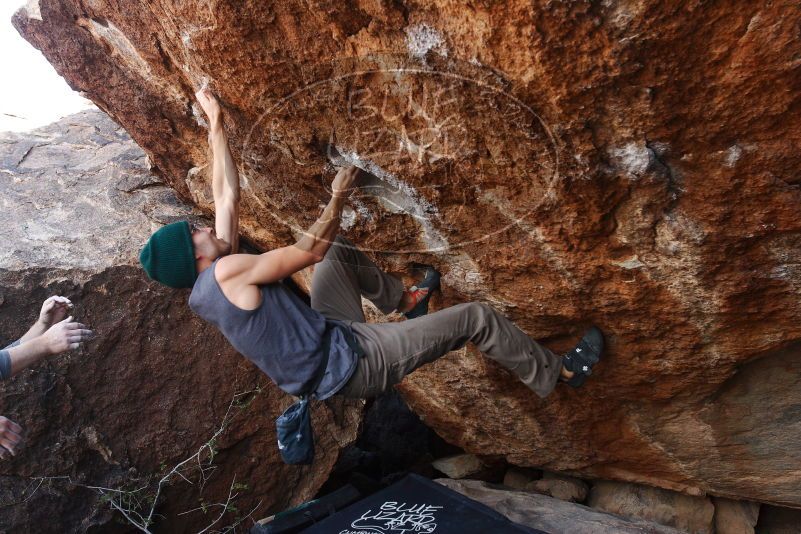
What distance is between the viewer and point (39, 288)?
3.97 meters

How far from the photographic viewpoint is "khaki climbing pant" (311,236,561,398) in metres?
2.83

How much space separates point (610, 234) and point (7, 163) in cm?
482

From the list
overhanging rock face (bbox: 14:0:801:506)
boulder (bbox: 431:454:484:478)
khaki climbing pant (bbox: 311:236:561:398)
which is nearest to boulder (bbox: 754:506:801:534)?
overhanging rock face (bbox: 14:0:801:506)

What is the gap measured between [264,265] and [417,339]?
752 mm

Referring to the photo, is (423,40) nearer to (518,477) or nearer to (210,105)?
(210,105)

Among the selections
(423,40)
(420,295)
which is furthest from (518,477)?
(423,40)

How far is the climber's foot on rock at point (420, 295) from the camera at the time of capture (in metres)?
3.49

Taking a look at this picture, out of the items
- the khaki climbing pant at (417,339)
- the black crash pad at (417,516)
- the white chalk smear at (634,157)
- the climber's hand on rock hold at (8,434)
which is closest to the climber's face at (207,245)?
the khaki climbing pant at (417,339)

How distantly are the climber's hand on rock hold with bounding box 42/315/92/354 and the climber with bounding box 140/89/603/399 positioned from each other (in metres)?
0.62

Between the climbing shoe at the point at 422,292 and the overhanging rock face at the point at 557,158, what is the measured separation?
10 cm

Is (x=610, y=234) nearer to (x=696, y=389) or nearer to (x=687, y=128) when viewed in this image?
(x=687, y=128)

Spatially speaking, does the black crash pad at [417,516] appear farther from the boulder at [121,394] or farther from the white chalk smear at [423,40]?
the white chalk smear at [423,40]

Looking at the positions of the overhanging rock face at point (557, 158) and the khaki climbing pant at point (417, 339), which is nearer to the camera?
the overhanging rock face at point (557, 158)

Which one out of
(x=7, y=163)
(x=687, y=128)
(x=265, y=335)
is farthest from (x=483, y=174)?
(x=7, y=163)
